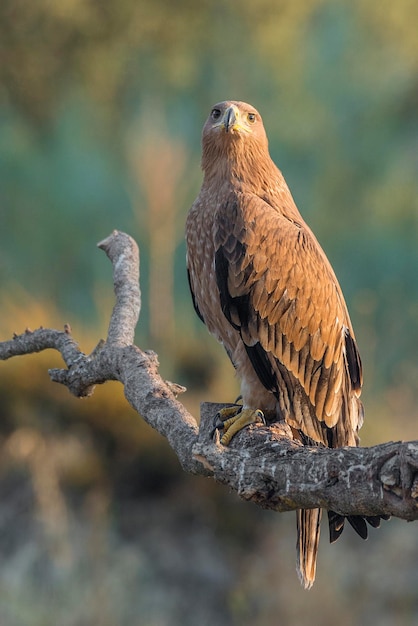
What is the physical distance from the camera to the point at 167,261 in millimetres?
8992

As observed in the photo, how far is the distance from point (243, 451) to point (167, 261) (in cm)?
701

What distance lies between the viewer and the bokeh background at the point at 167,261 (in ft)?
18.5

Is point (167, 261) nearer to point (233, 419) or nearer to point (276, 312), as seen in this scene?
point (276, 312)

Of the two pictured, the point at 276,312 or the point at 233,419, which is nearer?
the point at 233,419

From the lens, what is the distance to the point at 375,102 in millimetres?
11977

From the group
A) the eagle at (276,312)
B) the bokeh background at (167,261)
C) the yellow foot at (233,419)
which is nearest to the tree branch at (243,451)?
the yellow foot at (233,419)

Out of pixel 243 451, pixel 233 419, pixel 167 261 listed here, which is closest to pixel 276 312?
pixel 233 419

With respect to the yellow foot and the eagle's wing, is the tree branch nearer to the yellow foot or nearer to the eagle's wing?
the yellow foot

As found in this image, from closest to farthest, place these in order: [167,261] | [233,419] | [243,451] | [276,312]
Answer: [243,451] < [233,419] < [276,312] < [167,261]

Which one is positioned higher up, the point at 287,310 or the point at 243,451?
the point at 287,310

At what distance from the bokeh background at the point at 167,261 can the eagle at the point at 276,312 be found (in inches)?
89.6

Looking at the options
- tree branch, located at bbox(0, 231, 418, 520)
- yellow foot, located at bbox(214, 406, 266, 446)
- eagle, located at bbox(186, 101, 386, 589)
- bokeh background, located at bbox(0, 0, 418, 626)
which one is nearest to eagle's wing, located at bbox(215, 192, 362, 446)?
eagle, located at bbox(186, 101, 386, 589)

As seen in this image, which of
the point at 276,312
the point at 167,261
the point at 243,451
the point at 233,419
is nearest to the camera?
the point at 243,451

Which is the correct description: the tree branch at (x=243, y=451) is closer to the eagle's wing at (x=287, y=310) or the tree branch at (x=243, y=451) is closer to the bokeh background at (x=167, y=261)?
the eagle's wing at (x=287, y=310)
